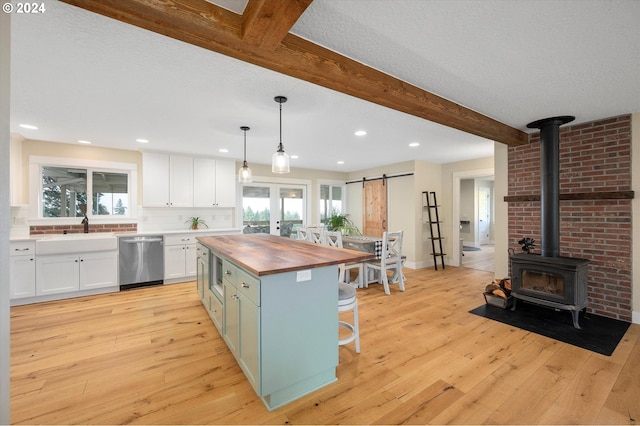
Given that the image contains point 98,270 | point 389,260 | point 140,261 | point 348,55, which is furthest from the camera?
point 140,261

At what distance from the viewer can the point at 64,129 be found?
142 inches

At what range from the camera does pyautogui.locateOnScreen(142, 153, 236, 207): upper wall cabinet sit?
483 cm

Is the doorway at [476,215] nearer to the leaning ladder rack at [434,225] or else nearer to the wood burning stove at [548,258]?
the leaning ladder rack at [434,225]

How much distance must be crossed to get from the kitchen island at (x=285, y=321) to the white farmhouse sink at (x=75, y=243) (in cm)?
318

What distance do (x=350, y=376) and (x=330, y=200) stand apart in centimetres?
575

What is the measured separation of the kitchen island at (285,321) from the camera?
169 cm

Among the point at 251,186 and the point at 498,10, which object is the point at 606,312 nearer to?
the point at 498,10

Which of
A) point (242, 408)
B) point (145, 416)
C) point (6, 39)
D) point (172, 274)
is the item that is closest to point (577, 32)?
point (6, 39)

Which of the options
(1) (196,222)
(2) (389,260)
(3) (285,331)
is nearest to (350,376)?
(3) (285,331)

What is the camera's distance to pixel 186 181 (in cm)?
515

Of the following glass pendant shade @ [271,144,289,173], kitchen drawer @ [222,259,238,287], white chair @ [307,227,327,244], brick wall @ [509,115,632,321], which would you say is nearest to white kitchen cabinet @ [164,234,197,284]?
white chair @ [307,227,327,244]

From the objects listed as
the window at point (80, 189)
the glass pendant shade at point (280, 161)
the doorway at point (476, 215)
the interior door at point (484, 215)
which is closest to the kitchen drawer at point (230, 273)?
the glass pendant shade at point (280, 161)

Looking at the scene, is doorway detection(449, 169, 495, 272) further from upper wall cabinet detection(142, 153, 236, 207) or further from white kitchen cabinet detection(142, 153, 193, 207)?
→ white kitchen cabinet detection(142, 153, 193, 207)

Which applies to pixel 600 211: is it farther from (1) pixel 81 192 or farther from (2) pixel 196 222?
(1) pixel 81 192
